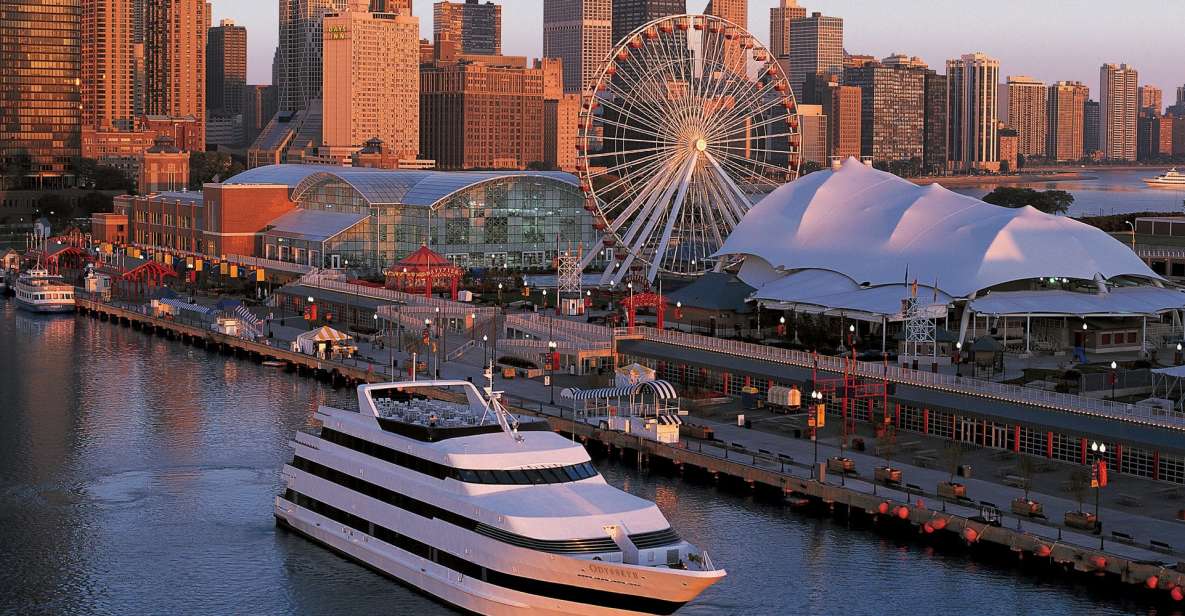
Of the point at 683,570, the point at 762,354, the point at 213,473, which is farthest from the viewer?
the point at 762,354

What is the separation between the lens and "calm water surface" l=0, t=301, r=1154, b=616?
4397cm

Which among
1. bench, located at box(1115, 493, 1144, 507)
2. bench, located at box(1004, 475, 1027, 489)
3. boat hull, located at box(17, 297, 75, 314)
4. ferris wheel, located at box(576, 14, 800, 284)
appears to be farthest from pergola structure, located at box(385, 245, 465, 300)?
bench, located at box(1115, 493, 1144, 507)

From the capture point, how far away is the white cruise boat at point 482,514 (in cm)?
3872

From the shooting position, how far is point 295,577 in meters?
45.6

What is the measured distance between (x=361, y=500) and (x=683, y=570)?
1064 centimetres

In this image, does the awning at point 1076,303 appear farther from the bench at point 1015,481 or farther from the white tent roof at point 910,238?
the bench at point 1015,481

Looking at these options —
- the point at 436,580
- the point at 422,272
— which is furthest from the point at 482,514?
the point at 422,272

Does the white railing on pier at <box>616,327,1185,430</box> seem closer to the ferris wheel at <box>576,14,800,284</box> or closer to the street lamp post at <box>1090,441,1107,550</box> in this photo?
the street lamp post at <box>1090,441,1107,550</box>

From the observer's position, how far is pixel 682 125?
103562 mm

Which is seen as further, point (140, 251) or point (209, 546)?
point (140, 251)

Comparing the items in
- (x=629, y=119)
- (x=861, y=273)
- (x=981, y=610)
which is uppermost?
(x=629, y=119)

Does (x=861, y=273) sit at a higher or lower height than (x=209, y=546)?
higher

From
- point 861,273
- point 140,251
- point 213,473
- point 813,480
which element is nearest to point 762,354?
point 861,273

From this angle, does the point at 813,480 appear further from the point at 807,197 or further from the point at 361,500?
the point at 807,197
